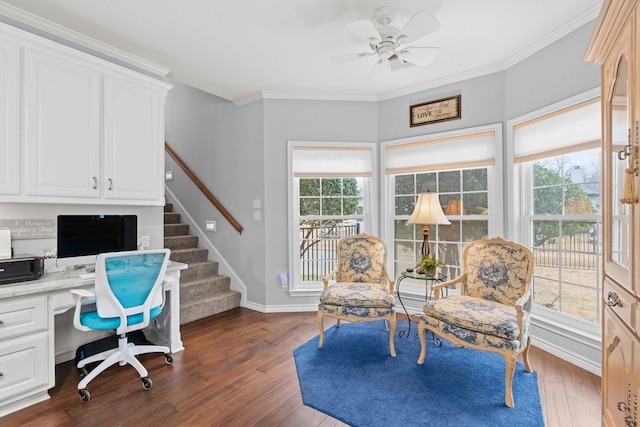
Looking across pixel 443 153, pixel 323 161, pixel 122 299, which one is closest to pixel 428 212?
pixel 443 153

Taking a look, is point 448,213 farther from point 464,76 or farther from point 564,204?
point 464,76

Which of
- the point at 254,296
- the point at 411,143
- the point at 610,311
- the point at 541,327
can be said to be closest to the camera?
the point at 610,311

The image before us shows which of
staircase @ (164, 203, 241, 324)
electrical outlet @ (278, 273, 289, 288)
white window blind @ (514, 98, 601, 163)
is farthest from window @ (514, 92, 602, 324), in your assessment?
staircase @ (164, 203, 241, 324)

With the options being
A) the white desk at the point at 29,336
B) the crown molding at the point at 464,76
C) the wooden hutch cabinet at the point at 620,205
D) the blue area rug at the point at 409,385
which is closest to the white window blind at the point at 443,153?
the crown molding at the point at 464,76

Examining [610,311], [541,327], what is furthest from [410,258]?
[610,311]

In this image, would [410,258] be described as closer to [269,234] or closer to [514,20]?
[269,234]

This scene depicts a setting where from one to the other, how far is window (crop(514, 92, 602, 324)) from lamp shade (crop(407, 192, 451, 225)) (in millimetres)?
826

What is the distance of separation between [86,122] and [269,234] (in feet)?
6.82

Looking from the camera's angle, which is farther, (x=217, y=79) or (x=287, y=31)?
(x=217, y=79)

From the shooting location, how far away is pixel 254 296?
3.96 metres

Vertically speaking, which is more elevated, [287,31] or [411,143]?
[287,31]

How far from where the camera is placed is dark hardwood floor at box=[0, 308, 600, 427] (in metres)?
1.86

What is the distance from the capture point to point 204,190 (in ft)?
14.5

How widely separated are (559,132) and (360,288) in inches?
85.3
